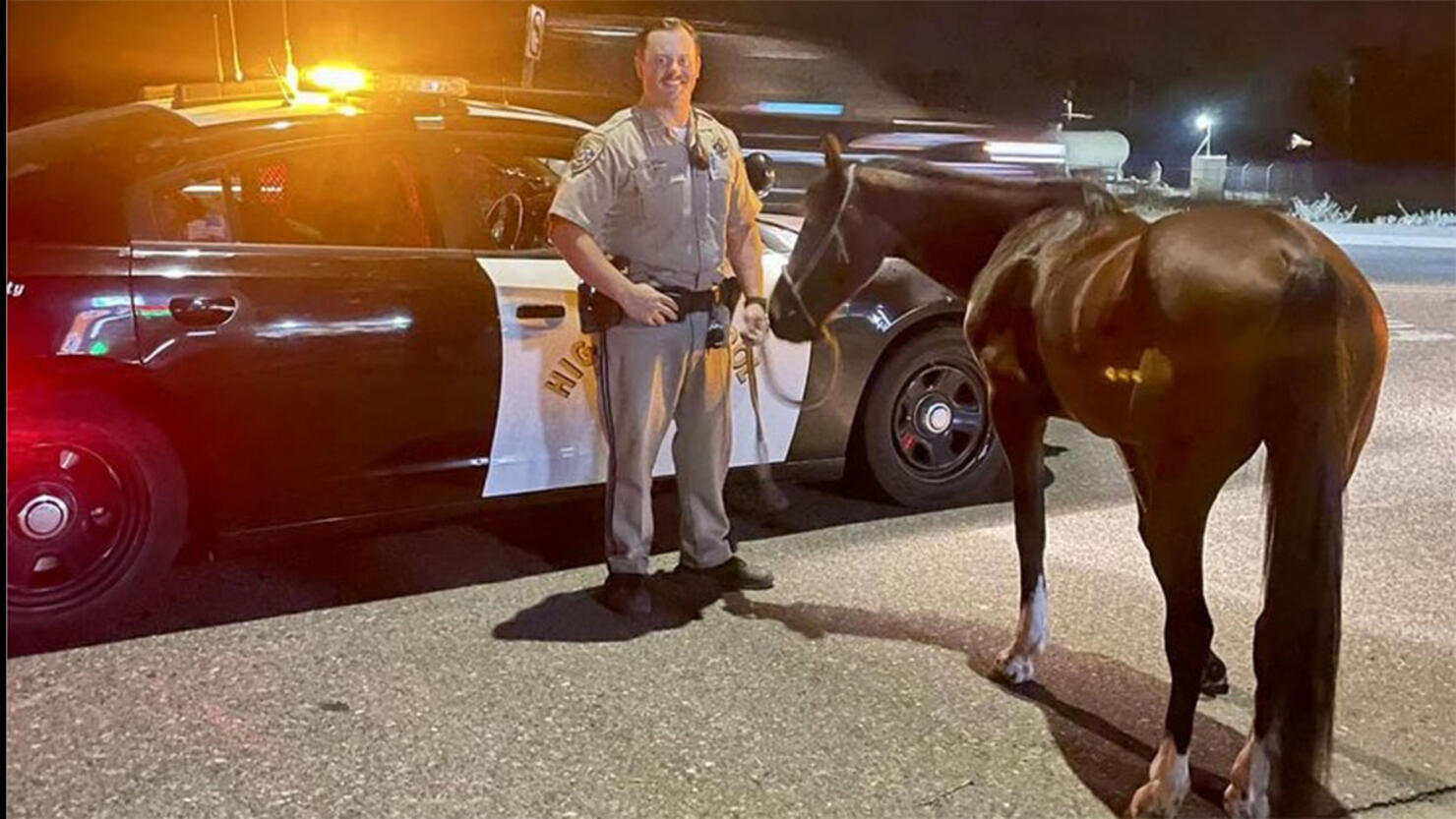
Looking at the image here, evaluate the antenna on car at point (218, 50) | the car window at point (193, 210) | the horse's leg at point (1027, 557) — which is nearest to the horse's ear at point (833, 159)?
the horse's leg at point (1027, 557)

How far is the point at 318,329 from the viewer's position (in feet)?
12.3

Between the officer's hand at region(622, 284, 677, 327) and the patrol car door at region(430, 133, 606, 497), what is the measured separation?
0.38 meters

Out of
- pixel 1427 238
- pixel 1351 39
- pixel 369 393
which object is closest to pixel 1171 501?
pixel 1351 39

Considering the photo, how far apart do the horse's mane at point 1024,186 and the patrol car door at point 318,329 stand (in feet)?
4.29

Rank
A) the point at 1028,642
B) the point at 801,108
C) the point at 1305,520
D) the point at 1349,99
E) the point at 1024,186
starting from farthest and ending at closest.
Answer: the point at 801,108 → the point at 1349,99 → the point at 1028,642 → the point at 1024,186 → the point at 1305,520

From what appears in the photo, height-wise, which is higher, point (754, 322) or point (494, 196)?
point (494, 196)

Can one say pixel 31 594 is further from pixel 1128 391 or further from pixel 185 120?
pixel 1128 391

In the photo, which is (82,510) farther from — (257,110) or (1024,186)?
(1024,186)

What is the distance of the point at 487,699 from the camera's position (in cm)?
336

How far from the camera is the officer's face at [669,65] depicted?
351 cm

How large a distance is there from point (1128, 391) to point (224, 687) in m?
2.33

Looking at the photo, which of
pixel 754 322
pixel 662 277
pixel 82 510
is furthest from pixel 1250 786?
pixel 82 510

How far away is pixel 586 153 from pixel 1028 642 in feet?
5.63

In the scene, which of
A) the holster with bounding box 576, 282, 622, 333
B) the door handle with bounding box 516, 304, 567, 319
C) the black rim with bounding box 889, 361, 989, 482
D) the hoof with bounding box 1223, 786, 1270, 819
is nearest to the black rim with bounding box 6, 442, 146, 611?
the door handle with bounding box 516, 304, 567, 319
